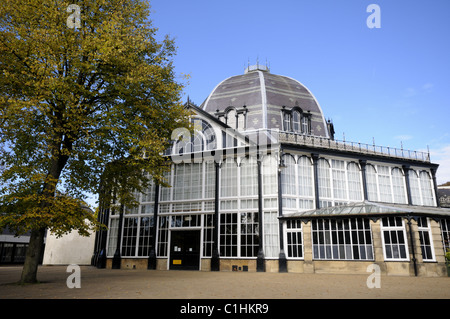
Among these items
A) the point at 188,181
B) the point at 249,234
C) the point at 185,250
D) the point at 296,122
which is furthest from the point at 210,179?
the point at 296,122

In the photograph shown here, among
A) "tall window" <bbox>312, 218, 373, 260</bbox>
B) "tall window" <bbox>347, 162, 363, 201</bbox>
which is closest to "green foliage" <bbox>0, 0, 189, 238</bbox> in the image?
"tall window" <bbox>312, 218, 373, 260</bbox>

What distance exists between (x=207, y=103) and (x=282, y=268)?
16.1 m

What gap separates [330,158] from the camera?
2359 centimetres

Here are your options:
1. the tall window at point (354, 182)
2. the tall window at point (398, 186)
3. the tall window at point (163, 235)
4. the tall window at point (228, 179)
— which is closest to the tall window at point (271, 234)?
the tall window at point (228, 179)

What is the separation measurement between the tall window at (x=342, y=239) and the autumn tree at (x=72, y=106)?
10488 mm

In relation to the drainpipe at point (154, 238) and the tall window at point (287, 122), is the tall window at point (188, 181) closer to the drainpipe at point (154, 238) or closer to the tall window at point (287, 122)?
the drainpipe at point (154, 238)

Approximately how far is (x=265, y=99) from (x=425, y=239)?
15.6 meters

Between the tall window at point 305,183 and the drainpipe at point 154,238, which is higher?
the tall window at point 305,183

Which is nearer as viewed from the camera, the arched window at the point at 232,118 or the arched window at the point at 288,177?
the arched window at the point at 288,177

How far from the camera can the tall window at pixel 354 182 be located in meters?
23.5

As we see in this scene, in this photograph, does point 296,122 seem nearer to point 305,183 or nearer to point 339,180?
point 339,180

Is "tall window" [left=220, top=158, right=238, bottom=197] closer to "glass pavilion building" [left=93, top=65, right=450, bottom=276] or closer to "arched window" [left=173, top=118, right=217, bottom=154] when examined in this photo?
"glass pavilion building" [left=93, top=65, right=450, bottom=276]

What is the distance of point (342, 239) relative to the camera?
1853 cm
